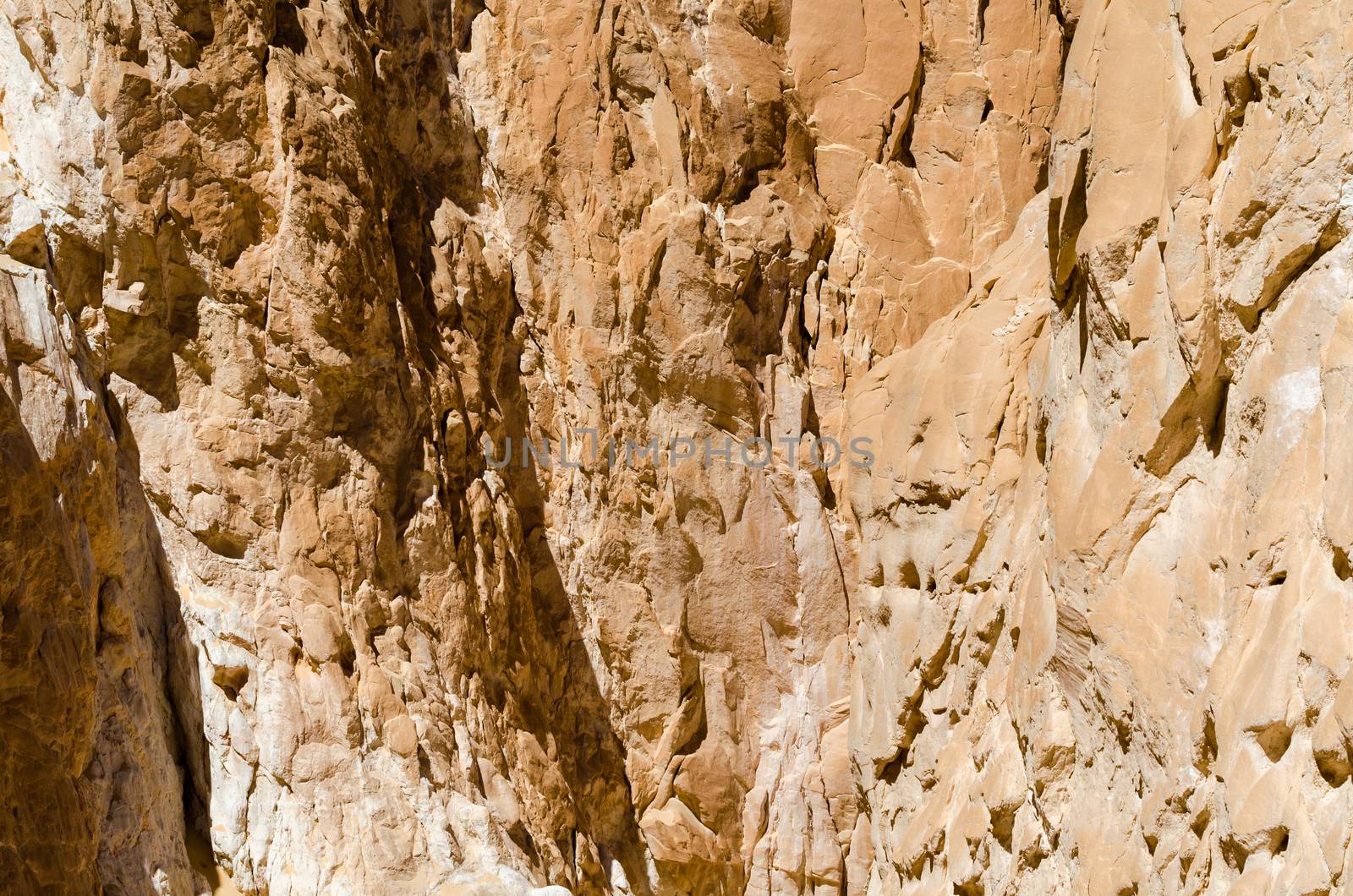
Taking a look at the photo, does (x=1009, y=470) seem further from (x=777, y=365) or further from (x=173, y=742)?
(x=173, y=742)

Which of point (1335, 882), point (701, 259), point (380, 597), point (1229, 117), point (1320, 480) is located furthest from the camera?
point (701, 259)

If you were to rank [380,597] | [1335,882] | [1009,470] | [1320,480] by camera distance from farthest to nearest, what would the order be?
[380,597], [1009,470], [1320,480], [1335,882]

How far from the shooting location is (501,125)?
767cm

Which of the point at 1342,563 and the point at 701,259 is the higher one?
the point at 701,259

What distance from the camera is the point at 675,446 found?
773cm

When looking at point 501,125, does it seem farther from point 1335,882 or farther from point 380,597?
point 1335,882

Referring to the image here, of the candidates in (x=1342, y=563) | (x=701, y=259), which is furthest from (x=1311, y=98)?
(x=701, y=259)

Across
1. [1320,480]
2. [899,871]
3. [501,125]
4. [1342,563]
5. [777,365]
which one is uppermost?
[501,125]

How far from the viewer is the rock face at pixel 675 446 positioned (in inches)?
179

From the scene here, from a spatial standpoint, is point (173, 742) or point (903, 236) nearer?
point (173, 742)

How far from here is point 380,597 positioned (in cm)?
694

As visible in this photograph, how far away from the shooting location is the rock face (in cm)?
455

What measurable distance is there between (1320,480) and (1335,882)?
4.47 ft

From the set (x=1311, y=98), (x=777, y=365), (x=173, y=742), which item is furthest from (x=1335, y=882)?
(x=173, y=742)
